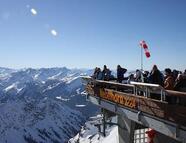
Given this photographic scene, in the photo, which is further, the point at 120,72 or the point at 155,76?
the point at 120,72

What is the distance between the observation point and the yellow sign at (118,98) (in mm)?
16602

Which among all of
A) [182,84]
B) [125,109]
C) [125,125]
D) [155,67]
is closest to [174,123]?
[182,84]

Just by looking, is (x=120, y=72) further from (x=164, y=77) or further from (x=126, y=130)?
(x=164, y=77)

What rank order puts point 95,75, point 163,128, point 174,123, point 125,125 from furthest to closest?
1. point 95,75
2. point 125,125
3. point 163,128
4. point 174,123

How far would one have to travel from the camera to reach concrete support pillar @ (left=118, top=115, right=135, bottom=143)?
20.6m

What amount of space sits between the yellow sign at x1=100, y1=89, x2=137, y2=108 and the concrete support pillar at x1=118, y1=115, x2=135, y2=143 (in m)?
1.89

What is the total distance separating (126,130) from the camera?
21.3 m

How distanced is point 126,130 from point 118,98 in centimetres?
337

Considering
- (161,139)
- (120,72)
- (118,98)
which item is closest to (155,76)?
(118,98)

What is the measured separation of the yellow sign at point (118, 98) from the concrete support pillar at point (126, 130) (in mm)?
1889

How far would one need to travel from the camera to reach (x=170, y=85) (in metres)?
14.0

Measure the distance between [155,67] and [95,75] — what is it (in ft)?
A: 30.9

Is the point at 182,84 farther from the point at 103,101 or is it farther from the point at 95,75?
the point at 95,75

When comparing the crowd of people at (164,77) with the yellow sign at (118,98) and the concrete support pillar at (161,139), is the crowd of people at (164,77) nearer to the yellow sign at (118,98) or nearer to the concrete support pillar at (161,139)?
the yellow sign at (118,98)
